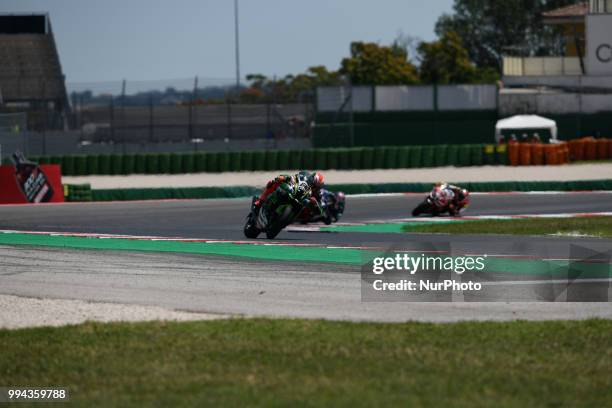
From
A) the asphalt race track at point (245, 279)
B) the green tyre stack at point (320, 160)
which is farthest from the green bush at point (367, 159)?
the asphalt race track at point (245, 279)

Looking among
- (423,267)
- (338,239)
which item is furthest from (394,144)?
(423,267)

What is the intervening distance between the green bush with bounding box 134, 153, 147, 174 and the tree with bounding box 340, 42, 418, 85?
1662 inches

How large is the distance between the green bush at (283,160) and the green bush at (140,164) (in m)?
4.74

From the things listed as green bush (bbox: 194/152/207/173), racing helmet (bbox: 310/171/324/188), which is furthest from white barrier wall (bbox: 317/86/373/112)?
racing helmet (bbox: 310/171/324/188)

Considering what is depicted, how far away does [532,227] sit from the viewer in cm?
2173

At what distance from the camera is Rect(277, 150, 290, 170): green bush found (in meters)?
40.8

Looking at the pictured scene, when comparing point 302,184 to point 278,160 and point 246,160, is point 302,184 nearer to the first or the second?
point 278,160

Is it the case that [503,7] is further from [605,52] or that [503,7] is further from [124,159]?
[124,159]

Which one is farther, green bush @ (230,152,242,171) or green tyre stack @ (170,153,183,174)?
green bush @ (230,152,242,171)

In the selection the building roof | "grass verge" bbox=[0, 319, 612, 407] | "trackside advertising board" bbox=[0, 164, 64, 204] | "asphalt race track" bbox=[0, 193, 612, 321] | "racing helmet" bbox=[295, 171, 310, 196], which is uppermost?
the building roof

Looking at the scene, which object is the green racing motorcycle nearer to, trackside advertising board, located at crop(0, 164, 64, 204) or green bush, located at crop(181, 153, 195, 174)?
trackside advertising board, located at crop(0, 164, 64, 204)

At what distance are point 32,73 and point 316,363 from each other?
4922cm

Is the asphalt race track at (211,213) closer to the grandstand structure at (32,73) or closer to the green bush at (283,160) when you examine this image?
the green bush at (283,160)

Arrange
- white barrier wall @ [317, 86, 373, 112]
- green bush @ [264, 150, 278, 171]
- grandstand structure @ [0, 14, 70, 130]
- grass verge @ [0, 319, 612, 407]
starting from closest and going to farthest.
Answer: grass verge @ [0, 319, 612, 407] → green bush @ [264, 150, 278, 171] → grandstand structure @ [0, 14, 70, 130] → white barrier wall @ [317, 86, 373, 112]
